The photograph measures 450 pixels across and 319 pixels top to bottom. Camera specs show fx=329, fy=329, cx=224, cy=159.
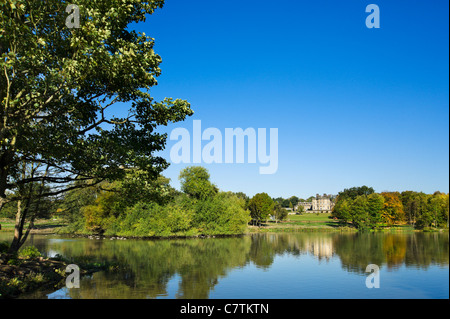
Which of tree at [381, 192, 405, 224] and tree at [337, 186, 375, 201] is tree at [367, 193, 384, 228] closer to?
tree at [381, 192, 405, 224]

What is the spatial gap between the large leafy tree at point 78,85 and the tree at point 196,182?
5517 centimetres

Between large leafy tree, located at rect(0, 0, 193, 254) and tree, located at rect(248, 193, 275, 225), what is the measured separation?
9293 cm

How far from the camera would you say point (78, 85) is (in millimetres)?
14516

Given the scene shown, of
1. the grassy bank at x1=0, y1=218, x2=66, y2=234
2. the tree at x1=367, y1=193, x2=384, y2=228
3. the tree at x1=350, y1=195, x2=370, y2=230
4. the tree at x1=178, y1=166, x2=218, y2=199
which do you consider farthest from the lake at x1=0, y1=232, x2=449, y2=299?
the tree at x1=350, y1=195, x2=370, y2=230

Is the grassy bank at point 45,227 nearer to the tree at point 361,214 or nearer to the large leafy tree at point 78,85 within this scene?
the large leafy tree at point 78,85

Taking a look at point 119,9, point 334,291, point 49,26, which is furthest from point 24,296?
point 334,291

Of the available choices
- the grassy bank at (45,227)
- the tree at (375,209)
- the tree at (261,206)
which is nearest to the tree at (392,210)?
the tree at (375,209)

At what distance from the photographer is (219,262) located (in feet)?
110

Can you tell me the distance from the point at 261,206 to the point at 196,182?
137 ft

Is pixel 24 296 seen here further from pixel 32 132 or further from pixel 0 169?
pixel 32 132

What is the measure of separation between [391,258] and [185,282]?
25330mm

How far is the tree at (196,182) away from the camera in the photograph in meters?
74.1

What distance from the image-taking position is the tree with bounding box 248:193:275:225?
109 meters

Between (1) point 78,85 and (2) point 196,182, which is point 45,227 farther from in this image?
(1) point 78,85
